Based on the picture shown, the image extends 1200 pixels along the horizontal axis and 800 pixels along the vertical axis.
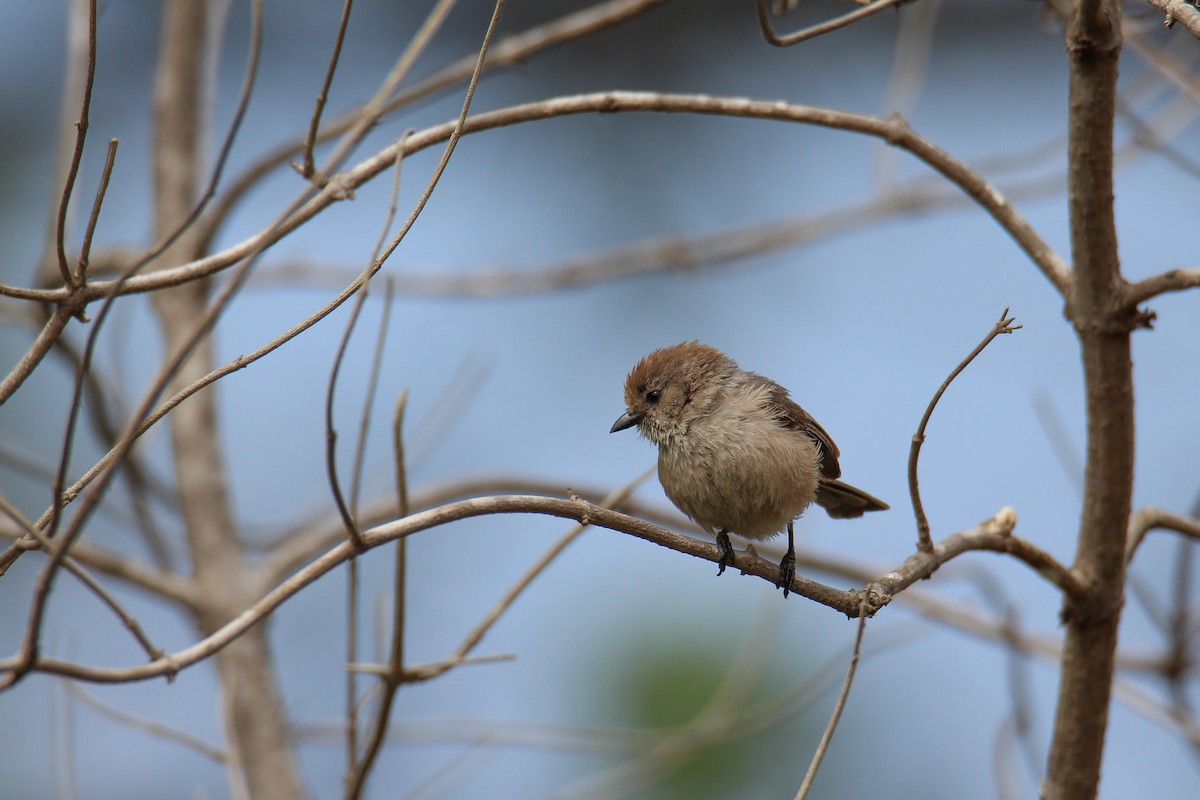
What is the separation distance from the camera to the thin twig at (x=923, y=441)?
2.12 meters

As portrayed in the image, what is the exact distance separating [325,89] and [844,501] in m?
2.24

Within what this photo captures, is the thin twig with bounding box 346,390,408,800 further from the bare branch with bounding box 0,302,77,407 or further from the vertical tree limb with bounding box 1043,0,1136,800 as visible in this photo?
the vertical tree limb with bounding box 1043,0,1136,800

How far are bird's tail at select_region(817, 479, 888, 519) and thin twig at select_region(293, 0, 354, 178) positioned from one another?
6.31ft

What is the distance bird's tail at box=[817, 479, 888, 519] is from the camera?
145 inches

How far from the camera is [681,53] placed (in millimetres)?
10297

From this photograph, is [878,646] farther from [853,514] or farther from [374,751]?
[374,751]

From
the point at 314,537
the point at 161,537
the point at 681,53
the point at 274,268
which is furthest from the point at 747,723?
the point at 681,53

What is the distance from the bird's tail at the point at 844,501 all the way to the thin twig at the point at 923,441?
4.11 feet

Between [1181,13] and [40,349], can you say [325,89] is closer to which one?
[40,349]

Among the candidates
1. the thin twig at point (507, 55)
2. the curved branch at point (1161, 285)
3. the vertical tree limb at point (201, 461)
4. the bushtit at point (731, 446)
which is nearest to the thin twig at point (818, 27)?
the thin twig at point (507, 55)

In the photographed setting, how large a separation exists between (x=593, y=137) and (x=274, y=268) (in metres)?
6.57

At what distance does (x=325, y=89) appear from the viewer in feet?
7.38

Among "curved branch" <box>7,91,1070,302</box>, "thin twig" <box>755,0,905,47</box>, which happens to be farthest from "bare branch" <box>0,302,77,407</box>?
"thin twig" <box>755,0,905,47</box>

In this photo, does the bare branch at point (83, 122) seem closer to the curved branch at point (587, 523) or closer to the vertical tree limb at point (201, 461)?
the curved branch at point (587, 523)
